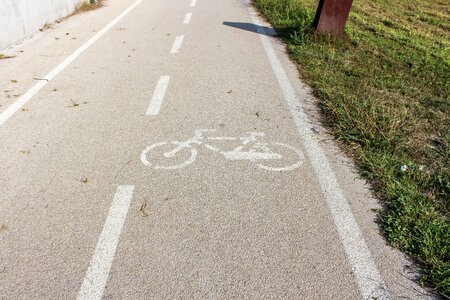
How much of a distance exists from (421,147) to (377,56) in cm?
431

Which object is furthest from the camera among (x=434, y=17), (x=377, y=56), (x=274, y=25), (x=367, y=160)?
(x=434, y=17)

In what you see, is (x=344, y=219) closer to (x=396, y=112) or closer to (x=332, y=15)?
(x=396, y=112)

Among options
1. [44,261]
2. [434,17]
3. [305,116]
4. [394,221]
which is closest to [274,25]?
[305,116]

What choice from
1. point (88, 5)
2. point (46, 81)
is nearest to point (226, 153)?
point (46, 81)

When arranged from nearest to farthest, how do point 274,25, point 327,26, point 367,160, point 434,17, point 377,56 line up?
1. point 367,160
2. point 377,56
3. point 327,26
4. point 274,25
5. point 434,17

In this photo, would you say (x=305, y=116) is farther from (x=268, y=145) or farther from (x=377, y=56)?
(x=377, y=56)

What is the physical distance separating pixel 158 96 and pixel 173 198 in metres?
2.76

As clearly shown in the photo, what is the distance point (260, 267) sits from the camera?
2.86 meters

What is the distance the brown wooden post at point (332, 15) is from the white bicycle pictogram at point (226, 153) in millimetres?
5365

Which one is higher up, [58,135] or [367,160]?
[367,160]

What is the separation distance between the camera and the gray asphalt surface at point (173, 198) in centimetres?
275

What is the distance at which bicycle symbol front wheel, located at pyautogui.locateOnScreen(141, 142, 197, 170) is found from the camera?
13.5ft

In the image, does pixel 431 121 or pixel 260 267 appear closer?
pixel 260 267

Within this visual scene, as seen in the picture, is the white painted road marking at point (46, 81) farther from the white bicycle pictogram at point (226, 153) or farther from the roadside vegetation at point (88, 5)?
the roadside vegetation at point (88, 5)
